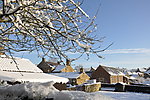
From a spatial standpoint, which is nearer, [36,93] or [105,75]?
[36,93]

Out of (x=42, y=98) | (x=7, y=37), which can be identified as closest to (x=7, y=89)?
(x=42, y=98)

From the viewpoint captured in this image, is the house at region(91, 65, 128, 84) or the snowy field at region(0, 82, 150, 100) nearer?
the snowy field at region(0, 82, 150, 100)

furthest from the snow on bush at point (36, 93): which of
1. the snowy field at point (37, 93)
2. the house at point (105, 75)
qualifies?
the house at point (105, 75)

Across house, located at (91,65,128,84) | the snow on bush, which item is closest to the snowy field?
the snow on bush

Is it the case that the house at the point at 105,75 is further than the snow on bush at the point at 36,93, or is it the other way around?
the house at the point at 105,75

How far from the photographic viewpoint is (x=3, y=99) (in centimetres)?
245

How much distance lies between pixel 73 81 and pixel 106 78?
28.8ft

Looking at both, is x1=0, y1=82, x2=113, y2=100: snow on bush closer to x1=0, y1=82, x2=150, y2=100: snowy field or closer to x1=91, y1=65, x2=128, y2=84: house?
x1=0, y1=82, x2=150, y2=100: snowy field

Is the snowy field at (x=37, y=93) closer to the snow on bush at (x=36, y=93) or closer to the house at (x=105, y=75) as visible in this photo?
the snow on bush at (x=36, y=93)

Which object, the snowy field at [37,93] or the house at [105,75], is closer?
the snowy field at [37,93]

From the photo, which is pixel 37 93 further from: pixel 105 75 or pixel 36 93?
pixel 105 75

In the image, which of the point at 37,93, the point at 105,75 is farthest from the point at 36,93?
the point at 105,75

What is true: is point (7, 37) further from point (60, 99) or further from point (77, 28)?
point (60, 99)

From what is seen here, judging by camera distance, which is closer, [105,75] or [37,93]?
[37,93]
